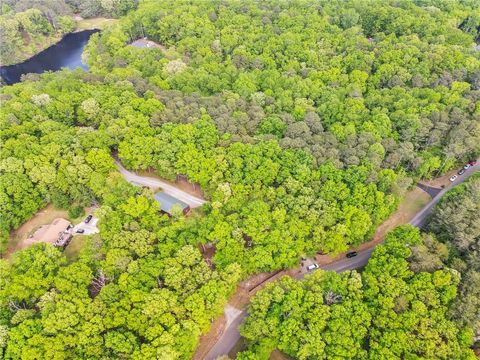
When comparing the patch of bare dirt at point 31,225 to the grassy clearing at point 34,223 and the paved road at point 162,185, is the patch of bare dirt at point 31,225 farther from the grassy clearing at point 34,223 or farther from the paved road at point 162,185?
the paved road at point 162,185

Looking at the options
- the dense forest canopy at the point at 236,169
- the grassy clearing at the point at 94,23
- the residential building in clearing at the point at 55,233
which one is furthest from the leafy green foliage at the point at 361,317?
the grassy clearing at the point at 94,23

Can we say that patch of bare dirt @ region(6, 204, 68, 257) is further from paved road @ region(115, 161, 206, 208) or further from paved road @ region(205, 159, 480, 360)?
paved road @ region(205, 159, 480, 360)

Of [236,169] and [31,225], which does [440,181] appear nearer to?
[236,169]

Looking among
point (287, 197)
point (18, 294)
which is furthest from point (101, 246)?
point (287, 197)

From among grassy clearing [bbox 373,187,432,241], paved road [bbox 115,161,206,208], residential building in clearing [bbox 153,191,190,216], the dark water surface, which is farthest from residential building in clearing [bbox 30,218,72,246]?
the dark water surface

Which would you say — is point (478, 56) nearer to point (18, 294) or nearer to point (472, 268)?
point (472, 268)

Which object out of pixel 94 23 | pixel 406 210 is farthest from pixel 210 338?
pixel 94 23
